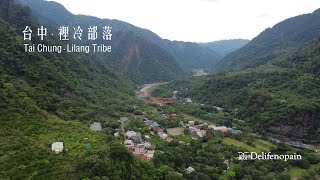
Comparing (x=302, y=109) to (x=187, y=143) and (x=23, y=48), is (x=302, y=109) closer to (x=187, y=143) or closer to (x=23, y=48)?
Result: (x=187, y=143)

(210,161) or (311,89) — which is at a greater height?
(311,89)

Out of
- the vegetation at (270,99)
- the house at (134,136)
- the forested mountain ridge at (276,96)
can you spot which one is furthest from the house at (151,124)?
the vegetation at (270,99)

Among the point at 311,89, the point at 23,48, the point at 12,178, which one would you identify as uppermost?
the point at 23,48

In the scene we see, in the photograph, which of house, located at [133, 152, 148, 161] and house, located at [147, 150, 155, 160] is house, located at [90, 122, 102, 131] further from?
house, located at [147, 150, 155, 160]

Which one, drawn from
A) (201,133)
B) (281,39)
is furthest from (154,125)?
(281,39)

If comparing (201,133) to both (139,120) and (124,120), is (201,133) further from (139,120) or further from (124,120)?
(124,120)

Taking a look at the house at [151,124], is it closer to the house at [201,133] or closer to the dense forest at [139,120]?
the dense forest at [139,120]

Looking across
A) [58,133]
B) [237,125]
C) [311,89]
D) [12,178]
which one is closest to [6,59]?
[58,133]

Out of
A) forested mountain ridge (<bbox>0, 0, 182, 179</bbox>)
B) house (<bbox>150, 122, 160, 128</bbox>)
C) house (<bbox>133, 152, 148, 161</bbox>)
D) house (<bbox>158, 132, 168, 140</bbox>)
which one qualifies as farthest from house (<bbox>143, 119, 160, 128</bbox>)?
house (<bbox>133, 152, 148, 161</bbox>)

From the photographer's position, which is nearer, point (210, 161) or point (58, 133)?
point (58, 133)

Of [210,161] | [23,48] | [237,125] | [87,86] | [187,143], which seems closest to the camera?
[210,161]
